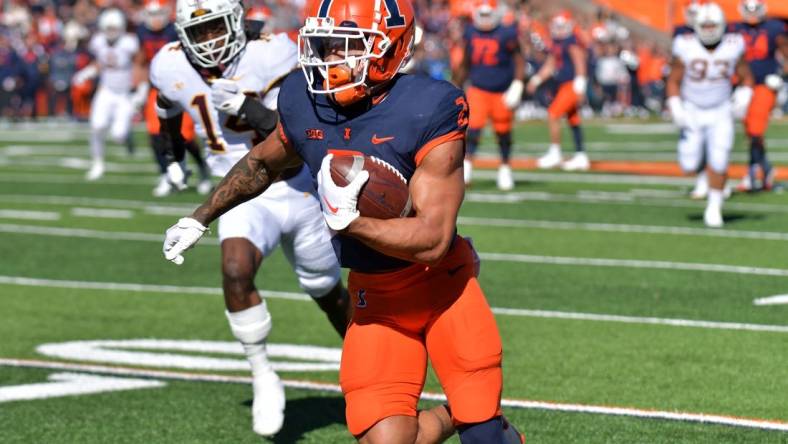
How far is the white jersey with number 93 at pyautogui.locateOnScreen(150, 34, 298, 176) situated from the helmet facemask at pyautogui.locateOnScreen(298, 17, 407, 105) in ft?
6.17

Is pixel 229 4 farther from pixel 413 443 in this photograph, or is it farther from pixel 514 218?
pixel 514 218

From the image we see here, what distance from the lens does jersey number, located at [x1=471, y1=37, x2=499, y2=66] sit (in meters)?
15.0

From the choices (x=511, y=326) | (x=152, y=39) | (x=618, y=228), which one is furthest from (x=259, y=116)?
(x=152, y=39)

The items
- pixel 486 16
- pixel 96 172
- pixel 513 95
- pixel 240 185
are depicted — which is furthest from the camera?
pixel 96 172

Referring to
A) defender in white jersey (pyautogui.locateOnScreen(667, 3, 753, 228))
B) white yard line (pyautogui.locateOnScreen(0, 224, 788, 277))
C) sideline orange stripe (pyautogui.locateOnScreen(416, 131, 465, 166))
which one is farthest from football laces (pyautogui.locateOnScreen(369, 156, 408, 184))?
defender in white jersey (pyautogui.locateOnScreen(667, 3, 753, 228))

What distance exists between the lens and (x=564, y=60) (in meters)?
18.0

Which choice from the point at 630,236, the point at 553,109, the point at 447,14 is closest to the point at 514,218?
the point at 630,236

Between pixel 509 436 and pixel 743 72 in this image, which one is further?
pixel 743 72

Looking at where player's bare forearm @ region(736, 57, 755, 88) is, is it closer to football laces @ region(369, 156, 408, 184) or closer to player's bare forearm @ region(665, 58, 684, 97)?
player's bare forearm @ region(665, 58, 684, 97)

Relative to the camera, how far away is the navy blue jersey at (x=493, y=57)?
1501cm

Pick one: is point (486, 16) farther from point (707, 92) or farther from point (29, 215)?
point (29, 215)

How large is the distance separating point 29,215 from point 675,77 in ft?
20.5

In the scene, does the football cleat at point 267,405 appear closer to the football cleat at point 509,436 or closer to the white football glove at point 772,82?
the football cleat at point 509,436

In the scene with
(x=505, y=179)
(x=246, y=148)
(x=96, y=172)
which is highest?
(x=246, y=148)
